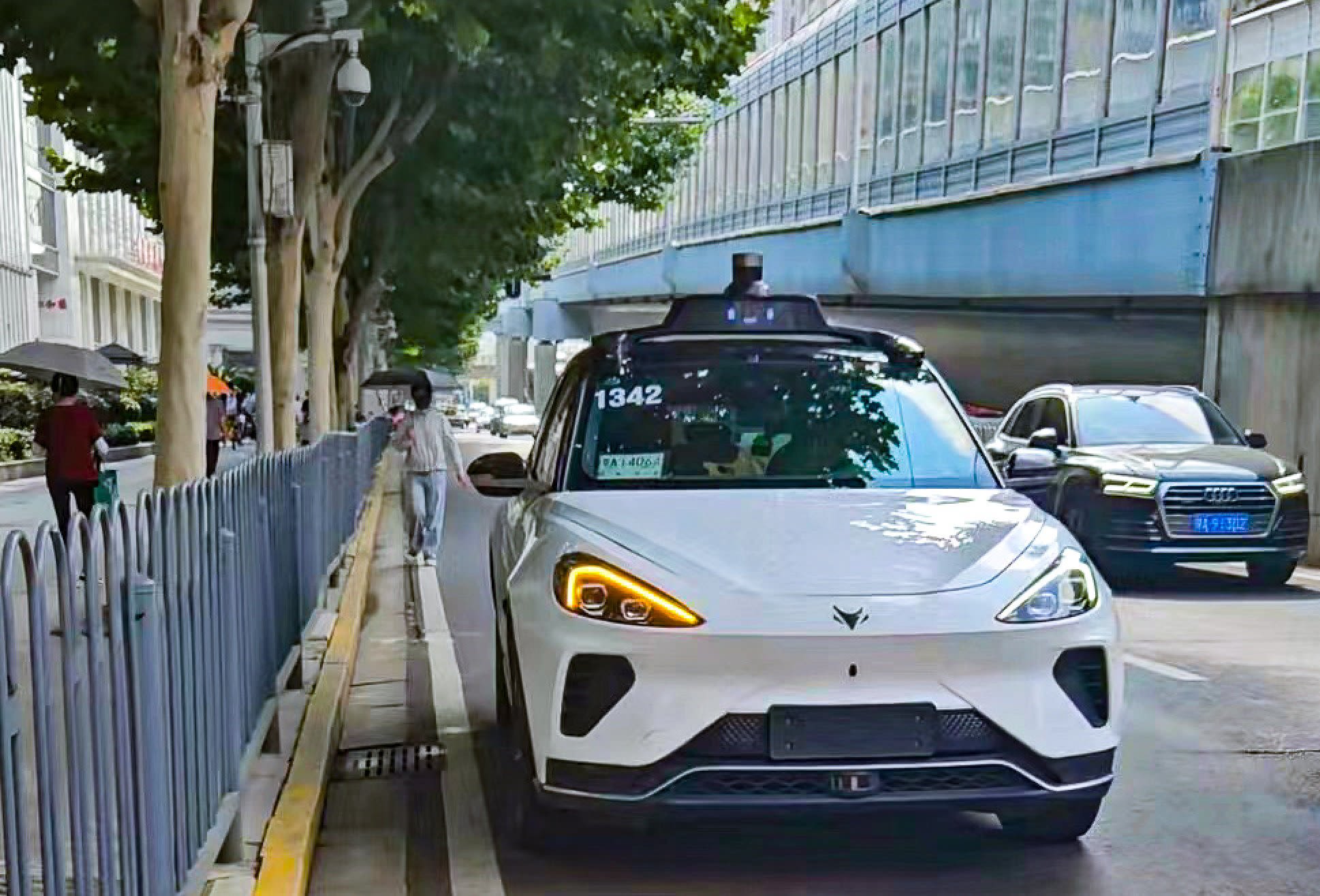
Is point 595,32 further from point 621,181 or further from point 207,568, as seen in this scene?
point 621,181

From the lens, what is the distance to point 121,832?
3.18m

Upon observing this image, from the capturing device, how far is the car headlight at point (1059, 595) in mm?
4223

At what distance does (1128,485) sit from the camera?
11094mm

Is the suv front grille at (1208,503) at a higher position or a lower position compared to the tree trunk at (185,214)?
lower

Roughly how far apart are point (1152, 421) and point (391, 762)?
8.74m

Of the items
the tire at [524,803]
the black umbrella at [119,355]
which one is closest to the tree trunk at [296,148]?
the tire at [524,803]

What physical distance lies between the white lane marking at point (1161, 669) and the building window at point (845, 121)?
2596 cm

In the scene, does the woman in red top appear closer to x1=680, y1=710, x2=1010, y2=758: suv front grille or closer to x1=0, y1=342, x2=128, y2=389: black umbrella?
x1=680, y1=710, x2=1010, y2=758: suv front grille

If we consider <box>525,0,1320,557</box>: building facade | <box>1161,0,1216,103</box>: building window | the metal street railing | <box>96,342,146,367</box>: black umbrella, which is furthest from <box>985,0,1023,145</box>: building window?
the metal street railing

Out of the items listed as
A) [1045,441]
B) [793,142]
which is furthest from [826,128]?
[1045,441]

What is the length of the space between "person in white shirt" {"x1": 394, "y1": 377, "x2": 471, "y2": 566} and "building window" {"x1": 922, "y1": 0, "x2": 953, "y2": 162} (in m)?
18.4

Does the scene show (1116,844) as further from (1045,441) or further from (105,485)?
(105,485)

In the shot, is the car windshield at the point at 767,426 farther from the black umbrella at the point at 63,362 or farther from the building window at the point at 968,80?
the building window at the point at 968,80

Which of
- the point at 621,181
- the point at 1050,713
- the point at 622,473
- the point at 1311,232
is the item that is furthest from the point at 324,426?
the point at 1050,713
